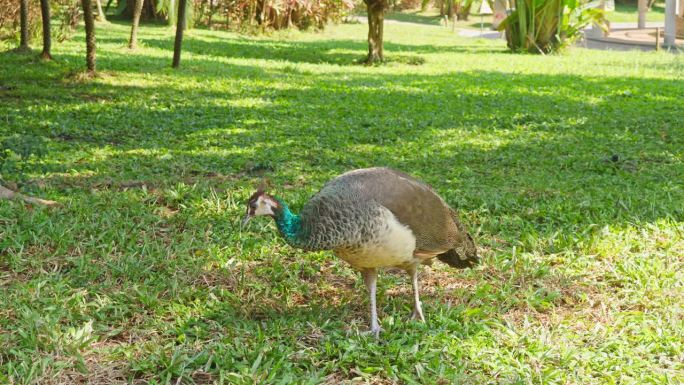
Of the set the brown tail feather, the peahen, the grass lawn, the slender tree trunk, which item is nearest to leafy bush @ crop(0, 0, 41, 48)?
the grass lawn

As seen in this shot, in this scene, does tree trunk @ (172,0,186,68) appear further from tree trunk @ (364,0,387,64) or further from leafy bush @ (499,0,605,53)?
leafy bush @ (499,0,605,53)

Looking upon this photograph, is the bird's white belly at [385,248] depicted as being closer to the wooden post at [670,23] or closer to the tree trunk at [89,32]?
the tree trunk at [89,32]

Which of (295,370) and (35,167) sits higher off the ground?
(35,167)

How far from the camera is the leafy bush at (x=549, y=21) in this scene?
66.7ft

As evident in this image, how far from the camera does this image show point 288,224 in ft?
13.2

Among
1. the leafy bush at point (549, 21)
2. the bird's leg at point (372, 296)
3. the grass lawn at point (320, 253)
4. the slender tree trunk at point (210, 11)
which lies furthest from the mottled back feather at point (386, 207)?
the slender tree trunk at point (210, 11)

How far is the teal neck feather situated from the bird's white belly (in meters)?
0.20

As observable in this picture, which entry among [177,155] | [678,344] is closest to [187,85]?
[177,155]

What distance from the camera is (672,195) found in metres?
6.84

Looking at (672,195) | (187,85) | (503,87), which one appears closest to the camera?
(672,195)

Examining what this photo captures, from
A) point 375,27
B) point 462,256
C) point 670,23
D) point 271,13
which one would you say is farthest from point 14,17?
point 670,23

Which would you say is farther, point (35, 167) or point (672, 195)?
point (672, 195)

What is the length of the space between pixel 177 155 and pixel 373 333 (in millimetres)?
4455

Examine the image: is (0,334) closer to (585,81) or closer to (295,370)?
(295,370)
